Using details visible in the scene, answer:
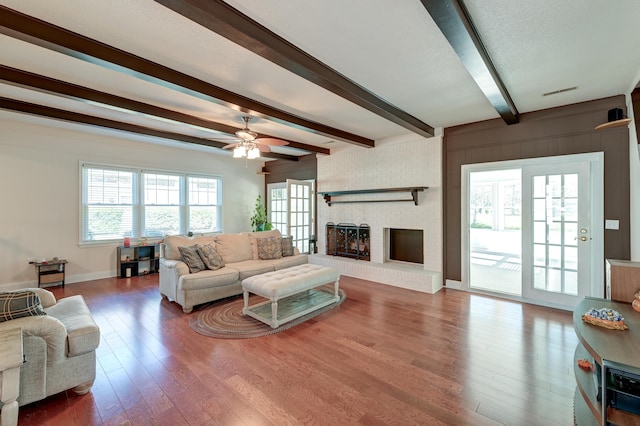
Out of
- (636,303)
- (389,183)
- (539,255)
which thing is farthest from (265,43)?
(539,255)

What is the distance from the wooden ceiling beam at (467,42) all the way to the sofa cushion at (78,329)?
320cm

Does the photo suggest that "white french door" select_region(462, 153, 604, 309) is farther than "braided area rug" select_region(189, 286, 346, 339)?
Yes

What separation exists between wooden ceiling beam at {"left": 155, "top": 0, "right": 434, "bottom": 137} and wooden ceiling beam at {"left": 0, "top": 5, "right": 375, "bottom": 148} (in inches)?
40.6

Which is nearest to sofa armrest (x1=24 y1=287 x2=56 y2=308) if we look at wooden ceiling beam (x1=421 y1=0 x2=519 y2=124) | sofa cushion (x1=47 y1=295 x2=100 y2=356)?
sofa cushion (x1=47 y1=295 x2=100 y2=356)

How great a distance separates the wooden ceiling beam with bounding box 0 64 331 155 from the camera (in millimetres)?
2715

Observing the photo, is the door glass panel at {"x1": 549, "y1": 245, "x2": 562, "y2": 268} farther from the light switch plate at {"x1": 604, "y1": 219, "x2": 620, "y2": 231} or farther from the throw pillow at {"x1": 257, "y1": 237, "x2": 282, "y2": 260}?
the throw pillow at {"x1": 257, "y1": 237, "x2": 282, "y2": 260}

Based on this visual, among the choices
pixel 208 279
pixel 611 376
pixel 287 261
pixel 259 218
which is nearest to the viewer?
pixel 611 376

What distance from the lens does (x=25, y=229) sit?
473cm

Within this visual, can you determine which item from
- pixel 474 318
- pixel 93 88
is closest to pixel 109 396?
pixel 93 88

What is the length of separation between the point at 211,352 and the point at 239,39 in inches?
107

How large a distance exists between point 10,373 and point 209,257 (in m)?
2.59

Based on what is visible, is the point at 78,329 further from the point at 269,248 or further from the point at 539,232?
the point at 539,232

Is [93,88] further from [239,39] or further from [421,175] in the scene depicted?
[421,175]

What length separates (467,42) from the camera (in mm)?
2113
